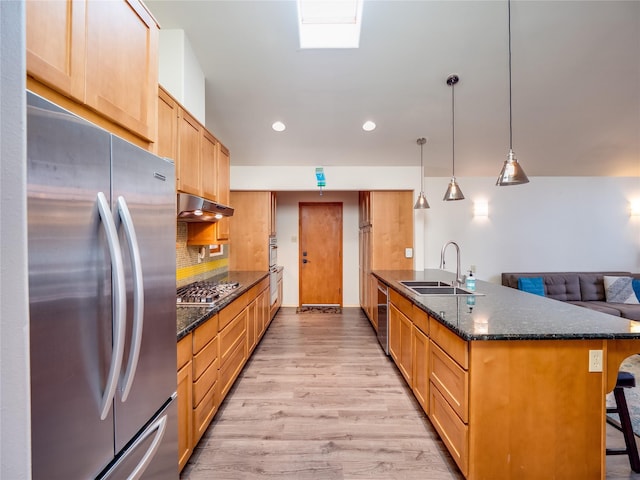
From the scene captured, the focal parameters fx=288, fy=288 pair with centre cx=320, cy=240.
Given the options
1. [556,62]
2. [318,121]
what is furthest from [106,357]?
[556,62]

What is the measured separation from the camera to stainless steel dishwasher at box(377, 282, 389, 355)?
3.19 metres

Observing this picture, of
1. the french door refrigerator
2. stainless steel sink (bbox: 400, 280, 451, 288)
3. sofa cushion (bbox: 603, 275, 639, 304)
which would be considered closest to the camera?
the french door refrigerator

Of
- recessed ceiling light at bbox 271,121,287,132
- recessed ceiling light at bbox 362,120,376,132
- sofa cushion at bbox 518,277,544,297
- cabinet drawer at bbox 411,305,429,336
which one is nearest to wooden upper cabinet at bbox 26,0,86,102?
cabinet drawer at bbox 411,305,429,336

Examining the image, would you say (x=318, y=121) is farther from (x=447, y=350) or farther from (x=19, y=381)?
(x=19, y=381)

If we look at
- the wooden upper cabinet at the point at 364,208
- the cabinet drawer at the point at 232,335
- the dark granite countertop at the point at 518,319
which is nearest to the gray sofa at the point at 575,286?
the wooden upper cabinet at the point at 364,208

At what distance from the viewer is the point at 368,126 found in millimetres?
3611

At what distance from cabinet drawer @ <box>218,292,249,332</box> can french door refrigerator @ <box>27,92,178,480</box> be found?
3.39 ft

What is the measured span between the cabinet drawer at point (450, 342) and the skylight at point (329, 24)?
2.51 metres

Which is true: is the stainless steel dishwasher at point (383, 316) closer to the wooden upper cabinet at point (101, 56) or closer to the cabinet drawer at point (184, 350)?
the cabinet drawer at point (184, 350)

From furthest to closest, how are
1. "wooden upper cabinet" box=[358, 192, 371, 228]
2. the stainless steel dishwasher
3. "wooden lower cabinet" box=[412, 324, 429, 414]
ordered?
"wooden upper cabinet" box=[358, 192, 371, 228] < the stainless steel dishwasher < "wooden lower cabinet" box=[412, 324, 429, 414]

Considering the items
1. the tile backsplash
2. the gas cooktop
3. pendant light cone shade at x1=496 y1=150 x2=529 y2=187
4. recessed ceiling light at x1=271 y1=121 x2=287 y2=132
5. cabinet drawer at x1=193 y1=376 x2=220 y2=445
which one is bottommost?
cabinet drawer at x1=193 y1=376 x2=220 y2=445

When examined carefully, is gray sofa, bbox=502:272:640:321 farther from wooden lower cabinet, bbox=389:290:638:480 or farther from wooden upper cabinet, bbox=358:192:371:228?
wooden lower cabinet, bbox=389:290:638:480

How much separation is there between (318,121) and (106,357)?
10.9 feet

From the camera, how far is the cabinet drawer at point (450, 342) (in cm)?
150
